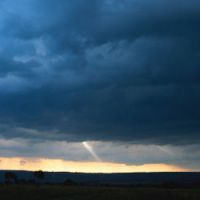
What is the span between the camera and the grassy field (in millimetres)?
95625

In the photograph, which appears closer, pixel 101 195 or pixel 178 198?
pixel 178 198

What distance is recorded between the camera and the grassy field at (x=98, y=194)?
95.6 metres

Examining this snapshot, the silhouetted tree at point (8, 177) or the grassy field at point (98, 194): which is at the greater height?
the silhouetted tree at point (8, 177)

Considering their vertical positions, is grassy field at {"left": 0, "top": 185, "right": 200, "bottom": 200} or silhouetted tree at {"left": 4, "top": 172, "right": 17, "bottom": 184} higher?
silhouetted tree at {"left": 4, "top": 172, "right": 17, "bottom": 184}

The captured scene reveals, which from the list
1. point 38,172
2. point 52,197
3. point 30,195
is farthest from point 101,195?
point 38,172

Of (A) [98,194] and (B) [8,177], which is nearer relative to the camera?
(A) [98,194]

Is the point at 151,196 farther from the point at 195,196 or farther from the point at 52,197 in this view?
the point at 52,197

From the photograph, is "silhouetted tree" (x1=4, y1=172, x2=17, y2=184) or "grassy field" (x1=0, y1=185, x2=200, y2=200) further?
"silhouetted tree" (x1=4, y1=172, x2=17, y2=184)

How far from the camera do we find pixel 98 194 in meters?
103

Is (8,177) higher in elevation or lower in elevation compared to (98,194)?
higher

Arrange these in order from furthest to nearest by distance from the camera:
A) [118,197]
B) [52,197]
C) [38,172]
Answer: [38,172]
[52,197]
[118,197]

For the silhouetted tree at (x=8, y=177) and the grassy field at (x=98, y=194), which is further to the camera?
the silhouetted tree at (x=8, y=177)

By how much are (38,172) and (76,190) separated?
4691cm

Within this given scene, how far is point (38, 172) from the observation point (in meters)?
156
